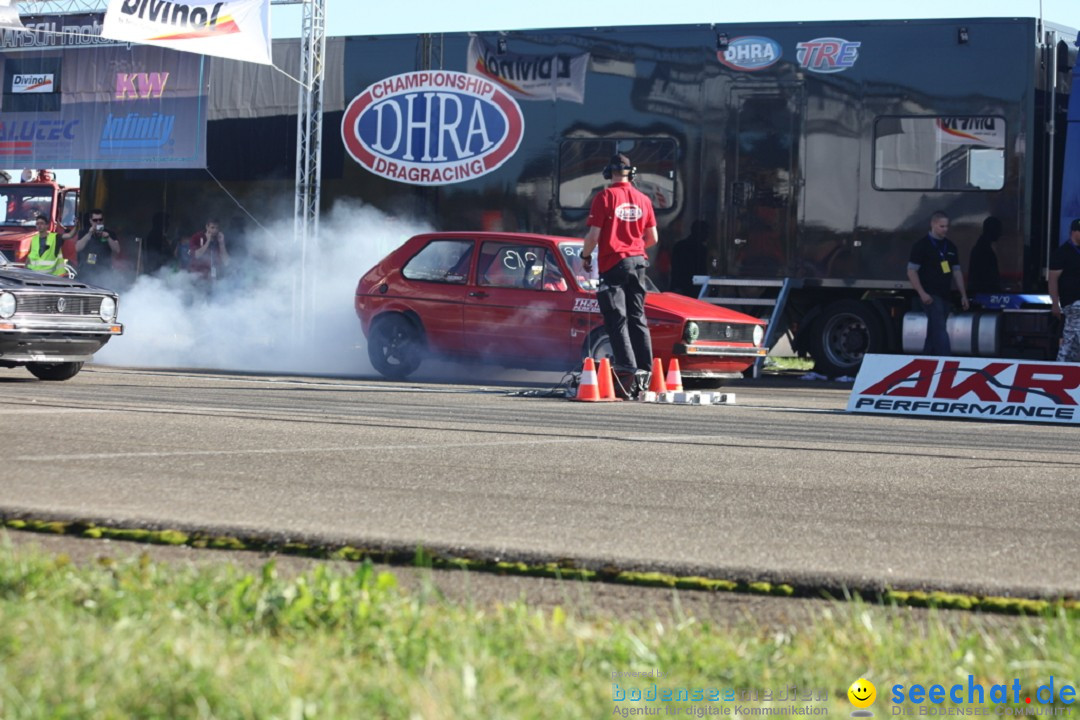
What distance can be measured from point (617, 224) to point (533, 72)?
5918 mm

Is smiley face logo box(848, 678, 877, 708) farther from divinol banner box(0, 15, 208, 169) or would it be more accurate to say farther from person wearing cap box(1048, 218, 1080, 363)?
divinol banner box(0, 15, 208, 169)

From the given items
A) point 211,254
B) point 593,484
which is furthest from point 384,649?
point 211,254

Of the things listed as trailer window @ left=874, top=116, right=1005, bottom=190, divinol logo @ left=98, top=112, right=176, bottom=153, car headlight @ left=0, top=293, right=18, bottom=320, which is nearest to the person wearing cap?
trailer window @ left=874, top=116, right=1005, bottom=190

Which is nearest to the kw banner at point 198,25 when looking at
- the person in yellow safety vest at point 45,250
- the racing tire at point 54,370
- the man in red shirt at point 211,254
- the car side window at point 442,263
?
the man in red shirt at point 211,254

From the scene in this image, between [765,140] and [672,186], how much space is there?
1138 millimetres

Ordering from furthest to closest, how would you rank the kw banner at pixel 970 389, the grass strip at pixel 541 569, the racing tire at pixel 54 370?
the racing tire at pixel 54 370
the kw banner at pixel 970 389
the grass strip at pixel 541 569

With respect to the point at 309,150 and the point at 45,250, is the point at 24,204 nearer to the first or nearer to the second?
the point at 45,250

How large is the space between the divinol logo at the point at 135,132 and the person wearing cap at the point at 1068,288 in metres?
11.5

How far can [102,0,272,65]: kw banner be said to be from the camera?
1812cm

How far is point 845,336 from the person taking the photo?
1625cm

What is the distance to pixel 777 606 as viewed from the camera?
383cm

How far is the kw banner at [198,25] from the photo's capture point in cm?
1812

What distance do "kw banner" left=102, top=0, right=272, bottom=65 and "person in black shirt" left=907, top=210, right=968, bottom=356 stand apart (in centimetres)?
833

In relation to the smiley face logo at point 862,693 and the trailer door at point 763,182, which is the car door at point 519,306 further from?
the smiley face logo at point 862,693
